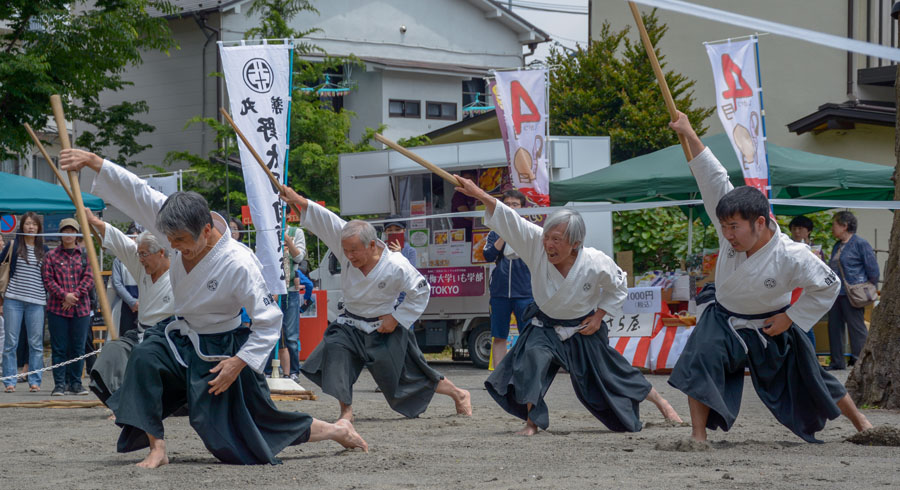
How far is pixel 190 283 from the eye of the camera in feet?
16.1

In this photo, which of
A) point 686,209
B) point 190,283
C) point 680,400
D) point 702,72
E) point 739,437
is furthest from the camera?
point 702,72

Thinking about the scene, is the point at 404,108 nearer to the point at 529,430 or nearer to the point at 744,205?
the point at 529,430

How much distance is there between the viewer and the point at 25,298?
10086mm

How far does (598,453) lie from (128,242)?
10.8 feet

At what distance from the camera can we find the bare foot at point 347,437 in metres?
5.46

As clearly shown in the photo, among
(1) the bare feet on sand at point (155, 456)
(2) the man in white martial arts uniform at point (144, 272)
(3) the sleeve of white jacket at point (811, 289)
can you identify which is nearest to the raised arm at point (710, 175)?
(3) the sleeve of white jacket at point (811, 289)

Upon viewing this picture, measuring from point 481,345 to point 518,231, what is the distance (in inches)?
240

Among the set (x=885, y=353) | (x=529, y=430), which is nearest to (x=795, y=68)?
(x=885, y=353)

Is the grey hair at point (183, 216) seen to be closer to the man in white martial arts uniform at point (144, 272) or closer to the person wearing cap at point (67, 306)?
the man in white martial arts uniform at point (144, 272)

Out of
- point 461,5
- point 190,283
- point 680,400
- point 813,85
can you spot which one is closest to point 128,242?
point 190,283

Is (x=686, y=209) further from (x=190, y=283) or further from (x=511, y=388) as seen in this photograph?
(x=190, y=283)

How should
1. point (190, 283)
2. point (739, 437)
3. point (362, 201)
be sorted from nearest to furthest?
point (190, 283) → point (739, 437) → point (362, 201)

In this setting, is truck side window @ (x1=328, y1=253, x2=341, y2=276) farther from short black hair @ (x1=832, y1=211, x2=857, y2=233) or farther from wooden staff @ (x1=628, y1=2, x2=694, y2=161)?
wooden staff @ (x1=628, y1=2, x2=694, y2=161)

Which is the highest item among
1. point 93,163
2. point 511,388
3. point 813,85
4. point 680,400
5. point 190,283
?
point 813,85
